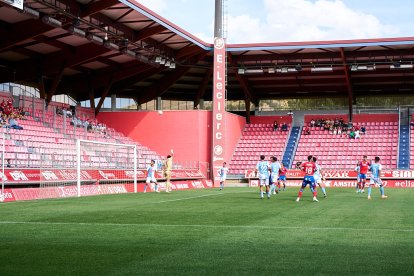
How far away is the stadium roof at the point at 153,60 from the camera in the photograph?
1474 inches

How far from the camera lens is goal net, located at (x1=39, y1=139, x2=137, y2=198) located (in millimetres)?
29984

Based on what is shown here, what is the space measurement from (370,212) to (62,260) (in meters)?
12.4

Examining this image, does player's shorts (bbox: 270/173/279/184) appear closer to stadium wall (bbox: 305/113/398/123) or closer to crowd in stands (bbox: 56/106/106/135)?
crowd in stands (bbox: 56/106/106/135)

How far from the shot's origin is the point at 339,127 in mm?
59469

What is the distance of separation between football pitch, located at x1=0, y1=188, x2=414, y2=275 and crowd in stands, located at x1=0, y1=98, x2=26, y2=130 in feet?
64.5

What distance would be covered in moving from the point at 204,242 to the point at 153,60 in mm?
37464

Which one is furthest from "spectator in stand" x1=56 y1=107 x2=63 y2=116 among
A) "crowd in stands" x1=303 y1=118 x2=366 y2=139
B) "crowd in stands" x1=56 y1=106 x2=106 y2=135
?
"crowd in stands" x1=303 y1=118 x2=366 y2=139

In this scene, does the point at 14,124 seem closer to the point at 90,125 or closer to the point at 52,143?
the point at 52,143

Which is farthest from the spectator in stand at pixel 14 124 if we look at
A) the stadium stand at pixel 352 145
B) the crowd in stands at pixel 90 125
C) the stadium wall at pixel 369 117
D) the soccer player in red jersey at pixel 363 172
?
the stadium wall at pixel 369 117

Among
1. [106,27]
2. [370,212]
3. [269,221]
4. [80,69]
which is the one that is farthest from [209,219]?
[80,69]

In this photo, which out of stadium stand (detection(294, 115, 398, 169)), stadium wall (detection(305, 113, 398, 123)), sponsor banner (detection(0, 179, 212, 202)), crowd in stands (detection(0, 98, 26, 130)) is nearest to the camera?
sponsor banner (detection(0, 179, 212, 202))

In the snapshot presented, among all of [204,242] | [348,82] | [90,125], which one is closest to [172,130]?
[90,125]

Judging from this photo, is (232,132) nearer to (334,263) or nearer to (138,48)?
(138,48)

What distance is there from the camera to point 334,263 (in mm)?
9609
